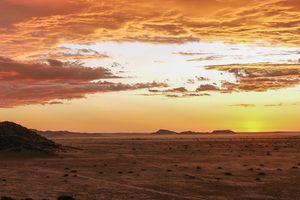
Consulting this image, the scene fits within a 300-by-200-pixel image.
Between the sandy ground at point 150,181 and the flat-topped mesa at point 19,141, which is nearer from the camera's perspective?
the sandy ground at point 150,181

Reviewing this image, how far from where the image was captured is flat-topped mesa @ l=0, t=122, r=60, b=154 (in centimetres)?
7575

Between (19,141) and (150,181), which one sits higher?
(19,141)

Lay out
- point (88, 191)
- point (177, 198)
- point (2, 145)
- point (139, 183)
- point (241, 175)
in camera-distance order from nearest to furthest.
A: point (177, 198) < point (88, 191) < point (139, 183) < point (241, 175) < point (2, 145)

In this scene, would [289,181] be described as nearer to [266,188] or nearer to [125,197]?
[266,188]

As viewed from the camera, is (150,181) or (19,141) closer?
(150,181)

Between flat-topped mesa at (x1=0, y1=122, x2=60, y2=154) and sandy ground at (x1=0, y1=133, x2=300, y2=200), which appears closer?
sandy ground at (x1=0, y1=133, x2=300, y2=200)

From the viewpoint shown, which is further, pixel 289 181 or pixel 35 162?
pixel 35 162

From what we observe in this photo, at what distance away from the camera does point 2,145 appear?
76.0 meters

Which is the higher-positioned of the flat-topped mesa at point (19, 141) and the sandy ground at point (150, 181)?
the flat-topped mesa at point (19, 141)

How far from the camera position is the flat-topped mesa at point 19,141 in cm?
7575

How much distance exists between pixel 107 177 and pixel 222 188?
1245 cm

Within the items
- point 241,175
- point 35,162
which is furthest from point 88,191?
point 35,162

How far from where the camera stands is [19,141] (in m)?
78.7

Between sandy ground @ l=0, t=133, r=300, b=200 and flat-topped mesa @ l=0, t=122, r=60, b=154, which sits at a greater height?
flat-topped mesa @ l=0, t=122, r=60, b=154
